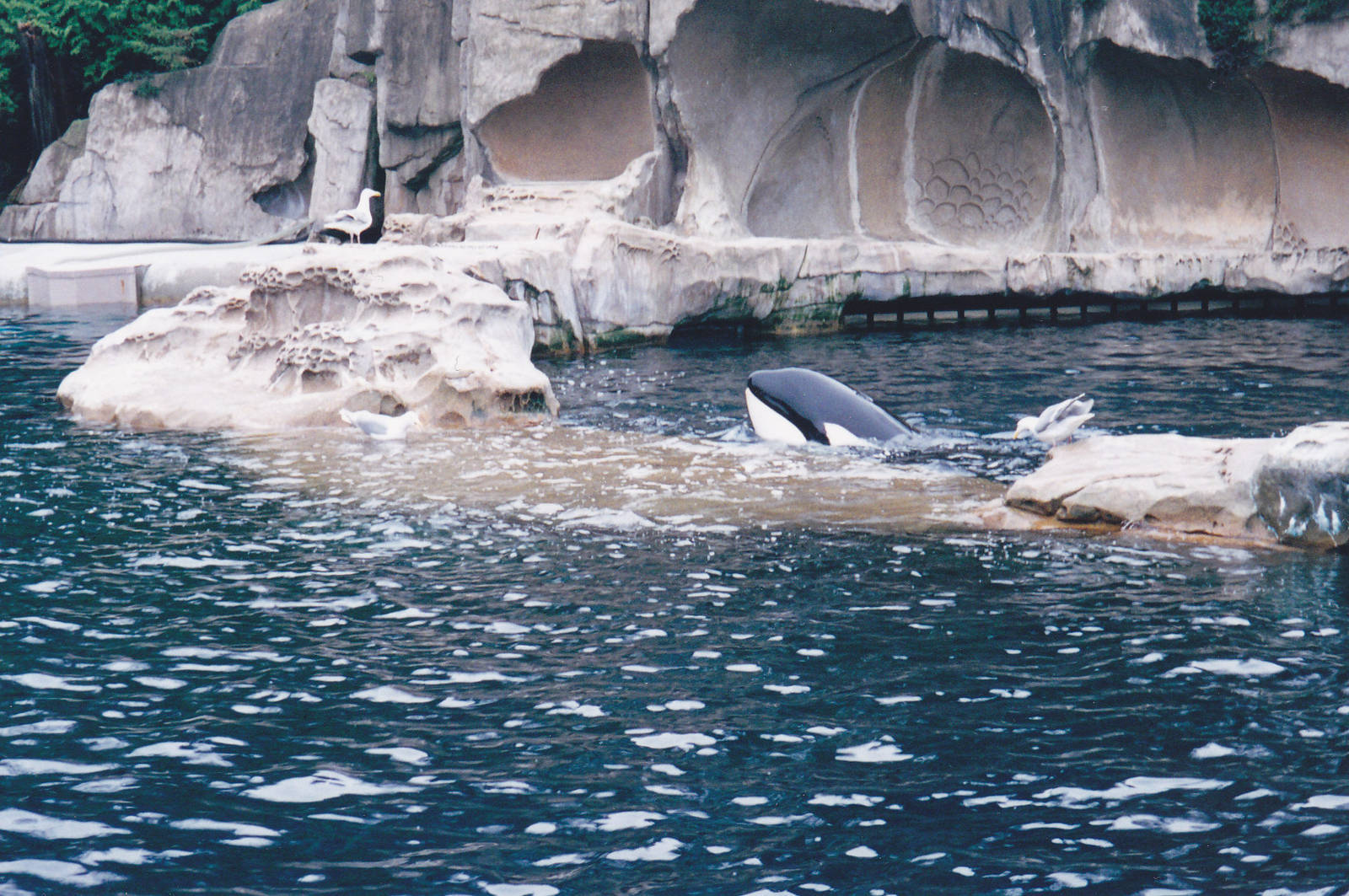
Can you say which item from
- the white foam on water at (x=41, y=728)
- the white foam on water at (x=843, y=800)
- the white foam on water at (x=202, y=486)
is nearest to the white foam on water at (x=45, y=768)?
the white foam on water at (x=41, y=728)

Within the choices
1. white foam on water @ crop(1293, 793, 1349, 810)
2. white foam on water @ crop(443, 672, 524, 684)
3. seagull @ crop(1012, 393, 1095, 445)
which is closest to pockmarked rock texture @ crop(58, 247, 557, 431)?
seagull @ crop(1012, 393, 1095, 445)

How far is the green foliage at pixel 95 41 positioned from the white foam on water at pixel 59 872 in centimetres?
2311

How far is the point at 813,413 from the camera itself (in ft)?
26.6

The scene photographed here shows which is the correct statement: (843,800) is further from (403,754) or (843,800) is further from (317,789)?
(317,789)

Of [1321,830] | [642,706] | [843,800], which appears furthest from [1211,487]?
[843,800]

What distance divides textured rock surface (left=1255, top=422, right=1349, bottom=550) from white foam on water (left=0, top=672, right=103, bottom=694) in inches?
169

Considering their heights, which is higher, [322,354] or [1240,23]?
[1240,23]

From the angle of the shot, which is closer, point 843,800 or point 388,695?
point 843,800

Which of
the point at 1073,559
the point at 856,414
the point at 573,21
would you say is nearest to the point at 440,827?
the point at 1073,559

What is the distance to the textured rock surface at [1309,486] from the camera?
515 cm

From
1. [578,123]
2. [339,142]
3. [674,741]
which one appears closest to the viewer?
[674,741]

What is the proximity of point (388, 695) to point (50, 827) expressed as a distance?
995mm

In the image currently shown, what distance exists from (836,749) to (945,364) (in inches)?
363

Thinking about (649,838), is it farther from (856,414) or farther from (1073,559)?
(856,414)
